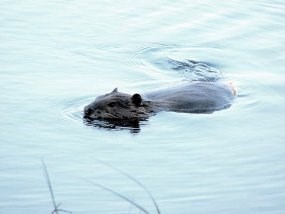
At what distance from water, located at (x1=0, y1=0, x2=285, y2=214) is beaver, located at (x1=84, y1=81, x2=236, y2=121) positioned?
5.9 inches

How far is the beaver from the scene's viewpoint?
30.2 feet

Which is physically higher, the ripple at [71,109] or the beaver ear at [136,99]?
the beaver ear at [136,99]

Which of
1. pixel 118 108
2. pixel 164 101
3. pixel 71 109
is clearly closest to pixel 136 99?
pixel 118 108

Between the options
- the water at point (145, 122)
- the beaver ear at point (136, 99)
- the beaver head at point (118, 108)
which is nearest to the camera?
the water at point (145, 122)

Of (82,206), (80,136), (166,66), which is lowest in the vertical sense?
(82,206)

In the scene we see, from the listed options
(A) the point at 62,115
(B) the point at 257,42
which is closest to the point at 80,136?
(A) the point at 62,115

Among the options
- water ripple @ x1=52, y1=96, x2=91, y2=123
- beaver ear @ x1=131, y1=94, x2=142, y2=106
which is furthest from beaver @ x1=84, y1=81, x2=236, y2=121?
water ripple @ x1=52, y1=96, x2=91, y2=123

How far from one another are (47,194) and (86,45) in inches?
219

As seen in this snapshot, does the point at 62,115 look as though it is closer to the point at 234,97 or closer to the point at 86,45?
the point at 234,97

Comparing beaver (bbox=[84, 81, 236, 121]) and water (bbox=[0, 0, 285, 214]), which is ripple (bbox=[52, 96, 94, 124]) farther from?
beaver (bbox=[84, 81, 236, 121])

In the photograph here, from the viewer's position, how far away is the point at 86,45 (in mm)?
12320

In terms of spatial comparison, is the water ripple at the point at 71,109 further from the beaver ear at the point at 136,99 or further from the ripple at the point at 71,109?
the beaver ear at the point at 136,99

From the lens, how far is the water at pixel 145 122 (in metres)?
7.15

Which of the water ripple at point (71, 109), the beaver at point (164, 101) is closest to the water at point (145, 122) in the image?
the water ripple at point (71, 109)
